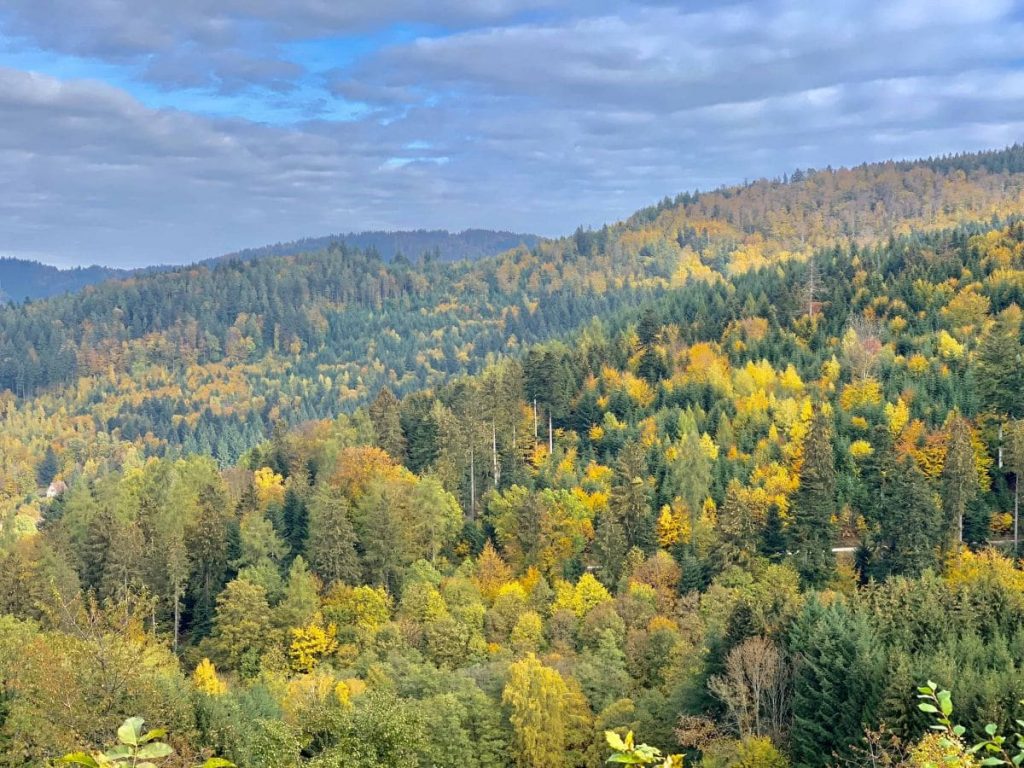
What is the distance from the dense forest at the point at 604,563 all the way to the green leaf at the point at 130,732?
3030mm

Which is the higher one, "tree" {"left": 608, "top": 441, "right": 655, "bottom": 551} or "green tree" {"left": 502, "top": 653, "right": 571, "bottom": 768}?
"tree" {"left": 608, "top": 441, "right": 655, "bottom": 551}

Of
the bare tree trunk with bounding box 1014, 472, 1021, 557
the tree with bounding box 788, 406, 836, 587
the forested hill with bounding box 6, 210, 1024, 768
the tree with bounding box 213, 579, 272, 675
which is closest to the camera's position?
the forested hill with bounding box 6, 210, 1024, 768

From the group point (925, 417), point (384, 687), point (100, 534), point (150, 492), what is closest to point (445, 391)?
point (150, 492)

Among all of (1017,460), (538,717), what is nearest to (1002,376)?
(1017,460)

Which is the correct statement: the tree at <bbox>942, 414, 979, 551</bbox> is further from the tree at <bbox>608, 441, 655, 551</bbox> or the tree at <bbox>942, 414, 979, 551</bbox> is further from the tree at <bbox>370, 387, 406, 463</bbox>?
the tree at <bbox>370, 387, 406, 463</bbox>

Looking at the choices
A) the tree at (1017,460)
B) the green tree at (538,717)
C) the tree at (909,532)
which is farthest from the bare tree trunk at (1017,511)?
the green tree at (538,717)

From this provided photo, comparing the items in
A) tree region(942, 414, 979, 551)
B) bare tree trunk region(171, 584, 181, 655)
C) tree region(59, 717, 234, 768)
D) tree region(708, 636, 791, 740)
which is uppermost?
tree region(59, 717, 234, 768)

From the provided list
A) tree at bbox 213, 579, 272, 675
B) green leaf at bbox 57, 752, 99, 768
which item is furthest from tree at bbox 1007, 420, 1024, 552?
green leaf at bbox 57, 752, 99, 768

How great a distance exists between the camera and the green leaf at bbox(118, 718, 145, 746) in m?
5.38

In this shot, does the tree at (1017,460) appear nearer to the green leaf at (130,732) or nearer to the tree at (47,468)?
the green leaf at (130,732)

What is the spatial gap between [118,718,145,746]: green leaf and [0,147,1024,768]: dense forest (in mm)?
3030

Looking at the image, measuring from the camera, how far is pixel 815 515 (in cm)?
6425

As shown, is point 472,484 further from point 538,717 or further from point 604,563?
point 538,717

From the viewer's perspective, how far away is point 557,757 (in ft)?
142
